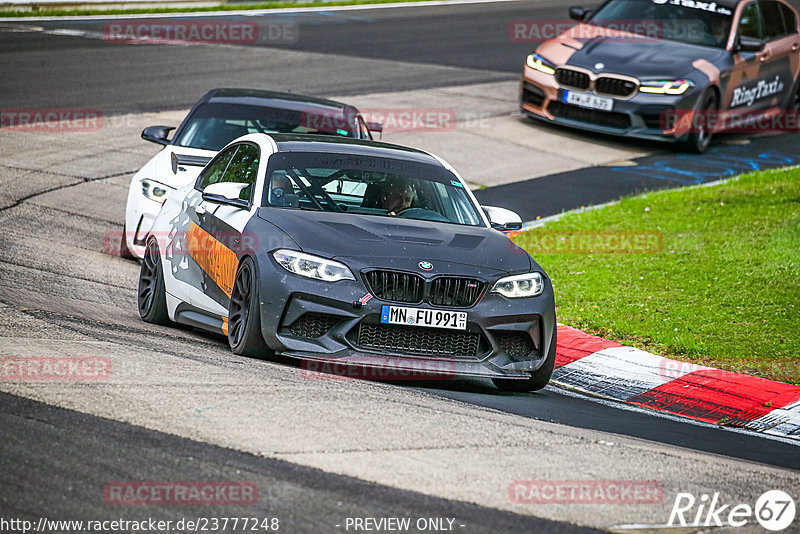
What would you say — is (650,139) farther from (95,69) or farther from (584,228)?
(95,69)

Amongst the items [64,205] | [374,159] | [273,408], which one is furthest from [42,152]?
[273,408]

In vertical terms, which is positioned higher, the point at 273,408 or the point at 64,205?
the point at 273,408

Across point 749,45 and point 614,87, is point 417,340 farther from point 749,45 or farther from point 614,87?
point 749,45

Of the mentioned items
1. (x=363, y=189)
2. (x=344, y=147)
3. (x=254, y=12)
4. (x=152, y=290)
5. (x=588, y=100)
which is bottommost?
(x=254, y=12)

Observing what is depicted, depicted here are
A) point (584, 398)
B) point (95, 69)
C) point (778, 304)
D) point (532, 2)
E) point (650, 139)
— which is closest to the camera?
point (584, 398)

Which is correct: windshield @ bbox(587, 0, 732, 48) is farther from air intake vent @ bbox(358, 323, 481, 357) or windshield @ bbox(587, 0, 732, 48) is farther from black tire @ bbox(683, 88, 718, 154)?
air intake vent @ bbox(358, 323, 481, 357)

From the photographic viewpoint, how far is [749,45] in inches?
720

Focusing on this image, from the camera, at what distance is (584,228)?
1314 centimetres

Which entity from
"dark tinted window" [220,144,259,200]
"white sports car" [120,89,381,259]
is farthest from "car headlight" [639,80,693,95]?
"dark tinted window" [220,144,259,200]

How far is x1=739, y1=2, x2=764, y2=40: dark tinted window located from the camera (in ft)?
61.7

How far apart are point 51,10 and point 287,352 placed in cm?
2303

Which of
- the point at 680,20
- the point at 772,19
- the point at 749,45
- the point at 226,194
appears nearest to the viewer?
the point at 226,194

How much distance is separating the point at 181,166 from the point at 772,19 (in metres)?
12.1

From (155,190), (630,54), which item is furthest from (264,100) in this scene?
(630,54)
